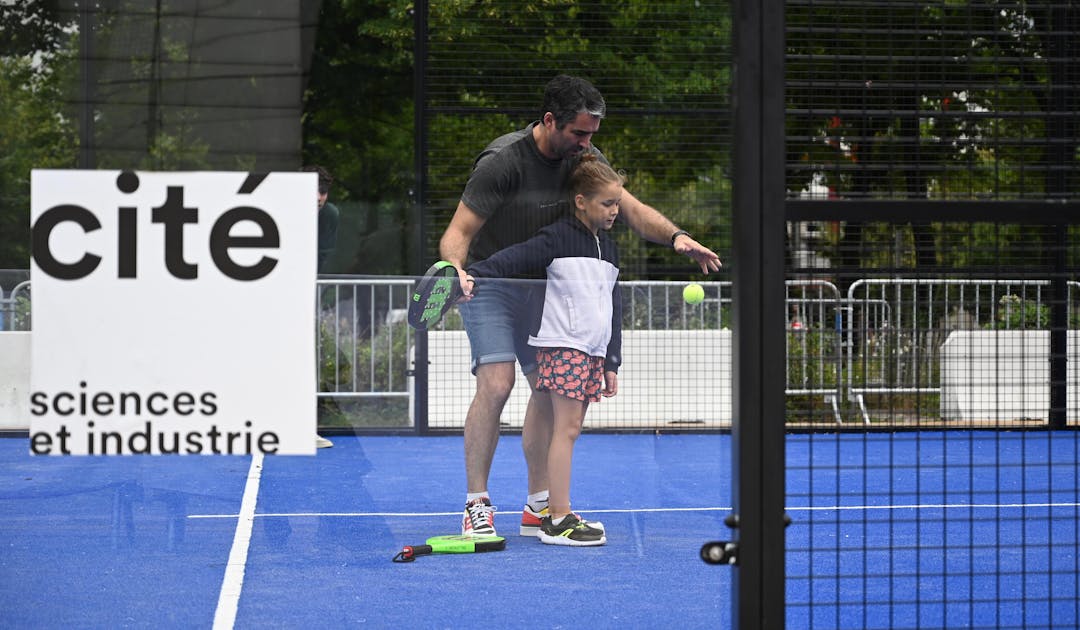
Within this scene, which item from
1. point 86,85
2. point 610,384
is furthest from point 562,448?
point 86,85

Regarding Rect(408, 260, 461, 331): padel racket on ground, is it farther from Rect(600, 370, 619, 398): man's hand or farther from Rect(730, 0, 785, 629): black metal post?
Rect(730, 0, 785, 629): black metal post

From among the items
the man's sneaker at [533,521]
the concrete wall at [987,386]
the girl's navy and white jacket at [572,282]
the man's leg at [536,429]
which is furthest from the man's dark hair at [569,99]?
the concrete wall at [987,386]

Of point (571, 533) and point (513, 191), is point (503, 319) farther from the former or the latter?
point (571, 533)

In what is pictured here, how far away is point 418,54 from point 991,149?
1.38 meters

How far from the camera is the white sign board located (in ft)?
9.54

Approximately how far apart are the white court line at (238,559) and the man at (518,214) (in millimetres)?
579

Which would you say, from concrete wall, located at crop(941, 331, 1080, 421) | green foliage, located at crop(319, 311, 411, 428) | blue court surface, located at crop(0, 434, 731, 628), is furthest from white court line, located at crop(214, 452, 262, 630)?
concrete wall, located at crop(941, 331, 1080, 421)

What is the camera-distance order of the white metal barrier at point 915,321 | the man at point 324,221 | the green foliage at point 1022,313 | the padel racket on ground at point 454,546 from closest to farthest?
1. the man at point 324,221
2. the white metal barrier at point 915,321
3. the padel racket on ground at point 454,546
4. the green foliage at point 1022,313

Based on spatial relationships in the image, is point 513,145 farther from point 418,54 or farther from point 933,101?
point 933,101

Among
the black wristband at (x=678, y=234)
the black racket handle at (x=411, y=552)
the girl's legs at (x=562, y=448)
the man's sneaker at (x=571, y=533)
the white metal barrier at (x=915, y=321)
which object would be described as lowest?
the black racket handle at (x=411, y=552)

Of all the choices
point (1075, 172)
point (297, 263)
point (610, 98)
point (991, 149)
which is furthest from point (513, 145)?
point (1075, 172)

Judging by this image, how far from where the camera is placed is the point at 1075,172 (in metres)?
3.20

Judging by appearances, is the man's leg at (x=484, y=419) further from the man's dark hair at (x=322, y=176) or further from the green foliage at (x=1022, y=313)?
the green foliage at (x=1022, y=313)

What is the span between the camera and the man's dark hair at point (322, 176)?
306cm
